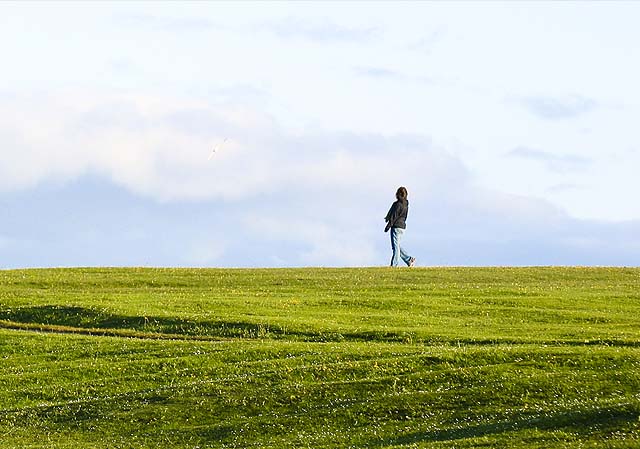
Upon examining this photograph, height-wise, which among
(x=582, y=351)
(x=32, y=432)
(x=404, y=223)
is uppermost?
(x=404, y=223)

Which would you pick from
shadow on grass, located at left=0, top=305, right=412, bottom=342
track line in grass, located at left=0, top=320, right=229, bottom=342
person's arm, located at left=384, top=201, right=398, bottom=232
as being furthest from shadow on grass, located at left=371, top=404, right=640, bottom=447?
person's arm, located at left=384, top=201, right=398, bottom=232

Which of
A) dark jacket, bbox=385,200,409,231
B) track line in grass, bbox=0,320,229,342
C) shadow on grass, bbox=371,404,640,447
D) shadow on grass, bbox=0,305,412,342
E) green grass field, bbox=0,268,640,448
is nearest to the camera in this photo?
shadow on grass, bbox=371,404,640,447

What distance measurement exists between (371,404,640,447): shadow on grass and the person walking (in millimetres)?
34874

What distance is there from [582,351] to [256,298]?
1945 cm

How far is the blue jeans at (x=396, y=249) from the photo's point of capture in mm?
65250

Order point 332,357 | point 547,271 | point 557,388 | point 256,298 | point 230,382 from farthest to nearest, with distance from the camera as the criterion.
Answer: point 547,271 → point 256,298 → point 332,357 → point 230,382 → point 557,388

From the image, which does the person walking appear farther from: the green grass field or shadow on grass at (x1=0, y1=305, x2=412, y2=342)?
shadow on grass at (x1=0, y1=305, x2=412, y2=342)

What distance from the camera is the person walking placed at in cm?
6462

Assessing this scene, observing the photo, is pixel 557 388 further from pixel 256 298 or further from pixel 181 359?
pixel 256 298

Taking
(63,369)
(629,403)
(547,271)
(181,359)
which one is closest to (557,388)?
(629,403)

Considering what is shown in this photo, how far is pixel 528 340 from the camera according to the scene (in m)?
42.0

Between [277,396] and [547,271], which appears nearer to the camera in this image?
[277,396]

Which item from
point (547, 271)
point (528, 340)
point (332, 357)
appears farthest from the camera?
point (547, 271)

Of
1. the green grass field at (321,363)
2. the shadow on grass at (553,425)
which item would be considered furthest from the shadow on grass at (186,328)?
the shadow on grass at (553,425)
